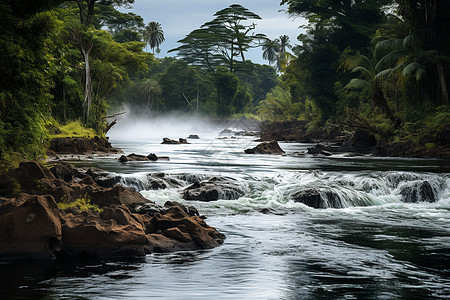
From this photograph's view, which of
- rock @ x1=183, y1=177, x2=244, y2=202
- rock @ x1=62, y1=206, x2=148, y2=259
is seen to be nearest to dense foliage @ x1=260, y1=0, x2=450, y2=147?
rock @ x1=183, y1=177, x2=244, y2=202

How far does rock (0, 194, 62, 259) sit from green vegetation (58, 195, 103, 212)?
3.63 ft

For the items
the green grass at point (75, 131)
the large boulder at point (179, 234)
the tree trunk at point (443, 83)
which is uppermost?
the tree trunk at point (443, 83)

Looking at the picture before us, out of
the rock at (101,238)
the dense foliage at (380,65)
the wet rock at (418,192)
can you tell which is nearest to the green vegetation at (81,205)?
the rock at (101,238)

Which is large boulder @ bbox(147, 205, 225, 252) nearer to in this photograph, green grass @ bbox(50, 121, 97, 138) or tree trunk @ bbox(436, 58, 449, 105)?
green grass @ bbox(50, 121, 97, 138)

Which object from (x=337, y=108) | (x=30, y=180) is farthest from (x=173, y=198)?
(x=337, y=108)

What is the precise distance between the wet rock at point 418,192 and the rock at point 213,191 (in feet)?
14.9

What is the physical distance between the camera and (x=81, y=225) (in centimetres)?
683

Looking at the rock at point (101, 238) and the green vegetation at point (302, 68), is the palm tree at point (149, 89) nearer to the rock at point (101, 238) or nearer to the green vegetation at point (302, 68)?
the green vegetation at point (302, 68)

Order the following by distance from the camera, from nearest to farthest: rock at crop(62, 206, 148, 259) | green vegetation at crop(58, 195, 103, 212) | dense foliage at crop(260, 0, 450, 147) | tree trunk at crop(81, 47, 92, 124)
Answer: rock at crop(62, 206, 148, 259)
green vegetation at crop(58, 195, 103, 212)
dense foliage at crop(260, 0, 450, 147)
tree trunk at crop(81, 47, 92, 124)

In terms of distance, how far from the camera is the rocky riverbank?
6594mm

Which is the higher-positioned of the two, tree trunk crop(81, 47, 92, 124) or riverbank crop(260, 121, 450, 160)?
tree trunk crop(81, 47, 92, 124)

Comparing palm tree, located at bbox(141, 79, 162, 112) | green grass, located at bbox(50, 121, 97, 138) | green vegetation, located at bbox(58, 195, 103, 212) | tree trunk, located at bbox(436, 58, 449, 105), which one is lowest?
green vegetation, located at bbox(58, 195, 103, 212)

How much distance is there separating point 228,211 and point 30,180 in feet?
14.3

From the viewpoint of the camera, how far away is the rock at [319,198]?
1216cm
